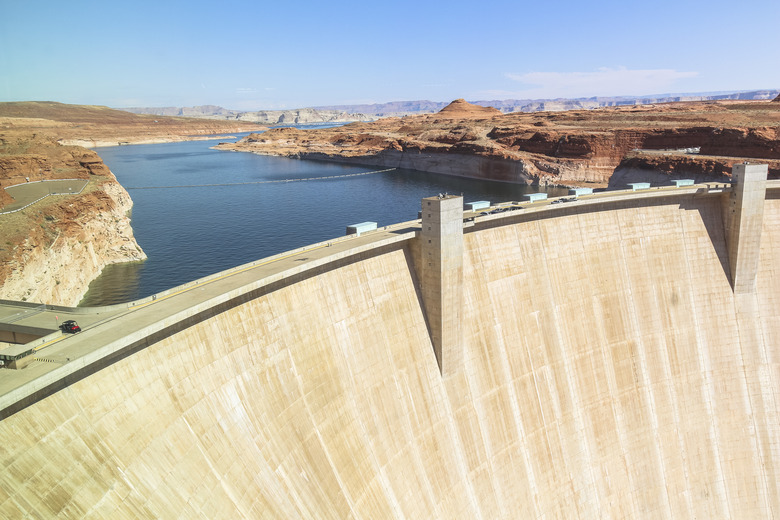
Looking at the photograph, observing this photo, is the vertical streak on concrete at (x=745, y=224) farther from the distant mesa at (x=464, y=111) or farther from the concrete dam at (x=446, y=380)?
the distant mesa at (x=464, y=111)

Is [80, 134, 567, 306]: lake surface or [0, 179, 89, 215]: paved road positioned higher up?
[0, 179, 89, 215]: paved road

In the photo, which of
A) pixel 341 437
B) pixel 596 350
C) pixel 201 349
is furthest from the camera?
pixel 596 350

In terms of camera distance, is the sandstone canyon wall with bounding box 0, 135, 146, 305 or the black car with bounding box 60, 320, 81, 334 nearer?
the black car with bounding box 60, 320, 81, 334

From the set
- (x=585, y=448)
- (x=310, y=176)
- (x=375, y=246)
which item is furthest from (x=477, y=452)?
(x=310, y=176)

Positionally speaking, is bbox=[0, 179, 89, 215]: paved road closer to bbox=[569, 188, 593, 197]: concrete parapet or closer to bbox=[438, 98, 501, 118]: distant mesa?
bbox=[569, 188, 593, 197]: concrete parapet

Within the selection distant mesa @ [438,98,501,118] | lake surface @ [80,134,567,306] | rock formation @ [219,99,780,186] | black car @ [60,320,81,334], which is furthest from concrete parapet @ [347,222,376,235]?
distant mesa @ [438,98,501,118]

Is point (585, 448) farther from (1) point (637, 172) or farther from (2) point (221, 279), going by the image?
(1) point (637, 172)

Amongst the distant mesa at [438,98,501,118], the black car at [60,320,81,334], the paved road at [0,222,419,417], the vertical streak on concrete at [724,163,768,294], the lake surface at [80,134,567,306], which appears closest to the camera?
the paved road at [0,222,419,417]
